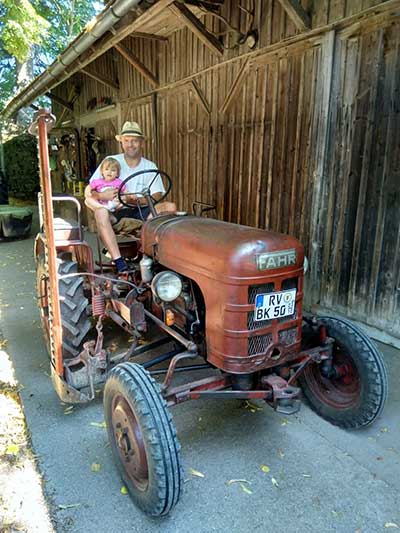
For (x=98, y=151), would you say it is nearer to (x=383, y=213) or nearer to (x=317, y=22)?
(x=317, y=22)

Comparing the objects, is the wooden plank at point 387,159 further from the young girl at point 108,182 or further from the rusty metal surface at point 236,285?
the young girl at point 108,182

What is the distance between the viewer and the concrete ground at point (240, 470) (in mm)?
1607

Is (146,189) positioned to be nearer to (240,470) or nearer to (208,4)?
(240,470)

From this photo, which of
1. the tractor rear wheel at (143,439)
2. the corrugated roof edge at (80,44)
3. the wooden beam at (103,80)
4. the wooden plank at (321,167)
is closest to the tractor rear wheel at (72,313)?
the tractor rear wheel at (143,439)

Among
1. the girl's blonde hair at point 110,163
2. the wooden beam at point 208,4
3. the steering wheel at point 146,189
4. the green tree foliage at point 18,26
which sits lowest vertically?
the steering wheel at point 146,189

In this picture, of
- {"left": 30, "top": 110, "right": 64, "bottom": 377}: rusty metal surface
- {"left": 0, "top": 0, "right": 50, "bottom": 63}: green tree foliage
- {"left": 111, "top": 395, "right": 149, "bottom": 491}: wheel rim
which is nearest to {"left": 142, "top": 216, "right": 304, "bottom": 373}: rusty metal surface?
{"left": 111, "top": 395, "right": 149, "bottom": 491}: wheel rim

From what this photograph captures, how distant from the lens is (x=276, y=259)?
1.77 m

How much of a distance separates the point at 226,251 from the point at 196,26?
346cm

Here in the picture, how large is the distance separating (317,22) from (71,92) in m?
8.59

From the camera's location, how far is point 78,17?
16984 mm

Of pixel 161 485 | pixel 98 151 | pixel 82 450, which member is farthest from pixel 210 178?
pixel 98 151

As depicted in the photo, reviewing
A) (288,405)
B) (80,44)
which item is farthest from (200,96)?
(288,405)

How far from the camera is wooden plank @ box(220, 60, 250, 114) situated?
4.09 meters

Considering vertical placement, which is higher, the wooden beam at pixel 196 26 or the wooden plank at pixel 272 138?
the wooden beam at pixel 196 26
